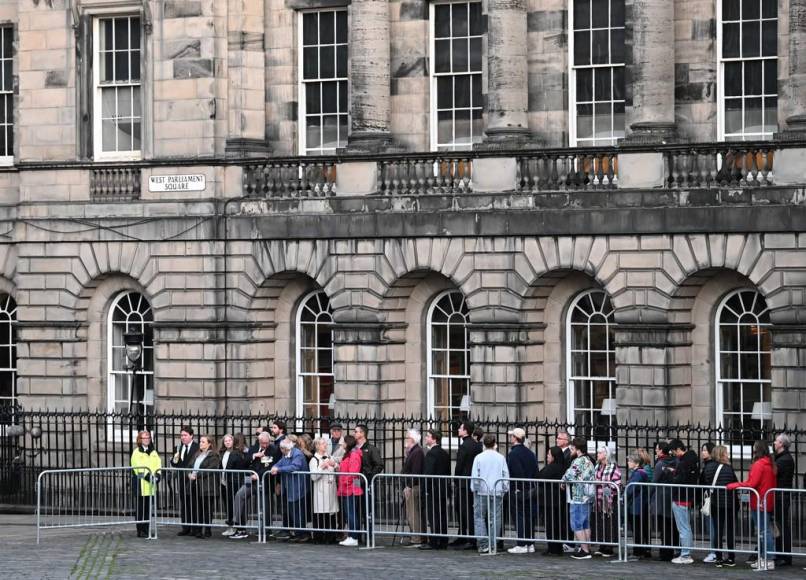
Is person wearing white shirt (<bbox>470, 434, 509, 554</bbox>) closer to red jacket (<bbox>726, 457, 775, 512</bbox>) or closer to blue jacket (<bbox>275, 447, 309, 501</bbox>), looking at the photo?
blue jacket (<bbox>275, 447, 309, 501</bbox>)

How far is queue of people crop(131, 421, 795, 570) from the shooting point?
107 ft

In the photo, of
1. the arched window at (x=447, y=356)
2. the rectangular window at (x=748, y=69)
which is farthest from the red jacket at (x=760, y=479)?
the arched window at (x=447, y=356)

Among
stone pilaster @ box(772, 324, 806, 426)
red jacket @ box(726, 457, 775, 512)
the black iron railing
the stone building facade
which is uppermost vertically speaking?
the stone building facade

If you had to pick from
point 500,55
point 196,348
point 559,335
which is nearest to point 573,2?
point 500,55

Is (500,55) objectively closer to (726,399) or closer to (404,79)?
(404,79)

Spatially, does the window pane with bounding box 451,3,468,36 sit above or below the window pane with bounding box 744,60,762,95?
above

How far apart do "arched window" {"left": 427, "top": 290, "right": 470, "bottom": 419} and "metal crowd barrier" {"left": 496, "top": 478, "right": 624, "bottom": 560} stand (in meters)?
10.7

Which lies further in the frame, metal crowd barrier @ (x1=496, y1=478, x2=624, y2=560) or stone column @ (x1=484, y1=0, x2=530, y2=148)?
stone column @ (x1=484, y1=0, x2=530, y2=148)

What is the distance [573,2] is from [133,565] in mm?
15578

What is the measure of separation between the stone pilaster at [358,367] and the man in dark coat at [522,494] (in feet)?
32.9

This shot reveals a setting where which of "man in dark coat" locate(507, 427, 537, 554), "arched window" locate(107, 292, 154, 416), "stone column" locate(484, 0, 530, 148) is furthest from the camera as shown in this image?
"arched window" locate(107, 292, 154, 416)

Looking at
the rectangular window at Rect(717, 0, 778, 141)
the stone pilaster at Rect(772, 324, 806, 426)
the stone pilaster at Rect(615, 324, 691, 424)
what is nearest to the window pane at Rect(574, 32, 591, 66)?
the rectangular window at Rect(717, 0, 778, 141)

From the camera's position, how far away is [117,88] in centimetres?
4741

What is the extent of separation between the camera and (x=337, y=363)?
148 feet
